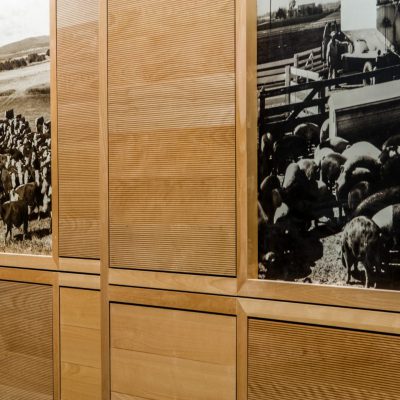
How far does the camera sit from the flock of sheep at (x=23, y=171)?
2.26 m

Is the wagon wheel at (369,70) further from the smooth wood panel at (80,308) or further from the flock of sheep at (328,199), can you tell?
the smooth wood panel at (80,308)

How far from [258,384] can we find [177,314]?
37 cm

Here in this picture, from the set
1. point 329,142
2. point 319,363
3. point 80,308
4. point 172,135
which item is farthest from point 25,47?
point 319,363

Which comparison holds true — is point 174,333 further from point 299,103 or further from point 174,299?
point 299,103

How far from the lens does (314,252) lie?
166cm

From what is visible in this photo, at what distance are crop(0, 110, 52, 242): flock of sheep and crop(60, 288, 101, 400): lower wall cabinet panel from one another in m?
0.39

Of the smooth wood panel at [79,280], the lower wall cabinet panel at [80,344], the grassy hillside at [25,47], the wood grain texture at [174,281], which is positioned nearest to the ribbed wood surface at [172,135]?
the wood grain texture at [174,281]

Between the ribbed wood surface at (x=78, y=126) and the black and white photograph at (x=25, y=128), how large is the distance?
95mm

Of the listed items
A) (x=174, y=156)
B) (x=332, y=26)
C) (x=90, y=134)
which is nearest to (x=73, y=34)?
(x=90, y=134)

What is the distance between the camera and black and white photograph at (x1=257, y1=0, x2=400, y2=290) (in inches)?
61.2

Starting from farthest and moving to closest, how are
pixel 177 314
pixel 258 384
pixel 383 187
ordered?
pixel 177 314 < pixel 258 384 < pixel 383 187

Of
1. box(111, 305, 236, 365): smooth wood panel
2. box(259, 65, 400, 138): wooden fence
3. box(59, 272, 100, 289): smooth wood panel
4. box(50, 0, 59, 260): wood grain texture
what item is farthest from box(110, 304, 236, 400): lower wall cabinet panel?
box(259, 65, 400, 138): wooden fence

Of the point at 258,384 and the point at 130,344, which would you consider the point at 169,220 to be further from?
the point at 258,384

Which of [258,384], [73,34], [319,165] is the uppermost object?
[73,34]
